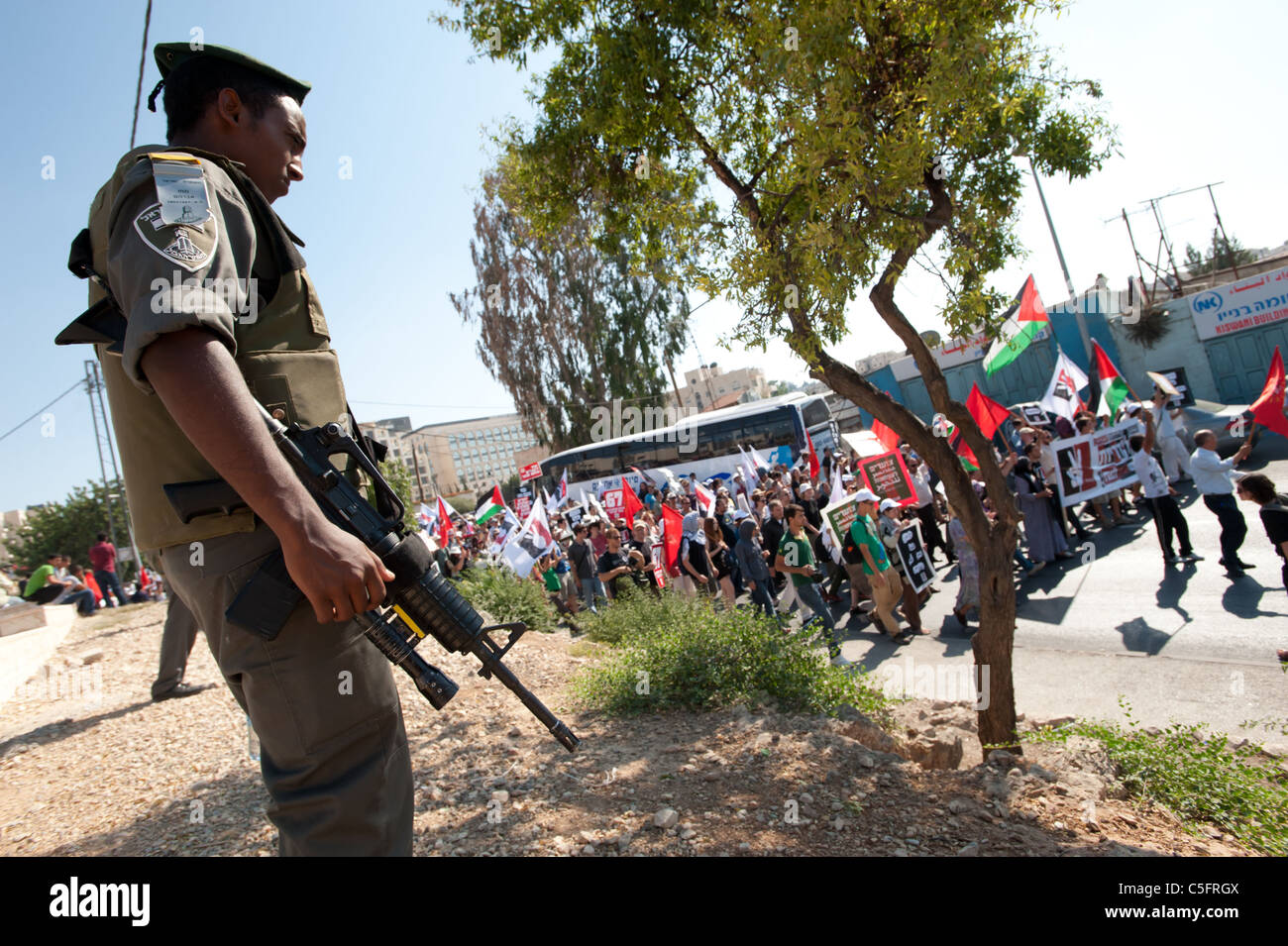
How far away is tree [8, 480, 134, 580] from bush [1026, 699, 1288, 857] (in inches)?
2076

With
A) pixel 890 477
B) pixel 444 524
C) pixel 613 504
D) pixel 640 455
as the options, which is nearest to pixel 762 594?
pixel 890 477

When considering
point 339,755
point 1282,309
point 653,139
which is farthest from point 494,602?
point 1282,309

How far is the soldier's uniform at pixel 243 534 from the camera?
4.93 feet

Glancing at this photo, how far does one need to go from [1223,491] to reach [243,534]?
32.1 feet

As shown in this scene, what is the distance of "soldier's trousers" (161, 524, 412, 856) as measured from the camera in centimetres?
155

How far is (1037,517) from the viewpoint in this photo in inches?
422

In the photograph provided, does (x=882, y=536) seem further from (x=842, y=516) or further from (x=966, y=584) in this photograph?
(x=966, y=584)

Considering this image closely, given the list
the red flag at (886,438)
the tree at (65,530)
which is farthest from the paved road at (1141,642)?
the tree at (65,530)

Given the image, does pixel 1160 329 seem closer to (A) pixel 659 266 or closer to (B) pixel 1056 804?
(A) pixel 659 266

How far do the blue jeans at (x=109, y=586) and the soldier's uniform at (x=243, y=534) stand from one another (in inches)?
837

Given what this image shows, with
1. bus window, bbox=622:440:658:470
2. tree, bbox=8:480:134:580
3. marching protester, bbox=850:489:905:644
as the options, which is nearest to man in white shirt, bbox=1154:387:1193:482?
marching protester, bbox=850:489:905:644

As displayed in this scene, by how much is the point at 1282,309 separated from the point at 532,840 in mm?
24870

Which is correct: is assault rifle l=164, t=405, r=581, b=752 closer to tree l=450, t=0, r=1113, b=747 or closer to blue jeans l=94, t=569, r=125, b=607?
tree l=450, t=0, r=1113, b=747

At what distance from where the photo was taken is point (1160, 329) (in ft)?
76.5
